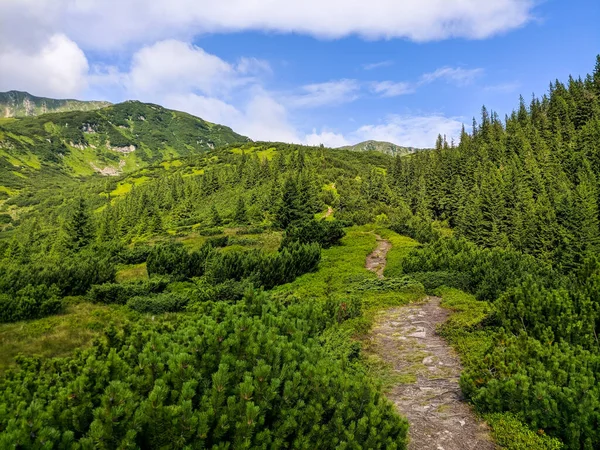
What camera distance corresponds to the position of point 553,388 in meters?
5.88

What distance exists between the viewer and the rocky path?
6.43 meters

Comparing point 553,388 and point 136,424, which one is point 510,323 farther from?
point 136,424

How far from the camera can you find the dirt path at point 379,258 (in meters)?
27.1

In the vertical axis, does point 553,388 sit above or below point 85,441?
below

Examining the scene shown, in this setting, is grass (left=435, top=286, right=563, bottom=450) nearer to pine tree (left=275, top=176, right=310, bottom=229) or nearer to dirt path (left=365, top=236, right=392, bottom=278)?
dirt path (left=365, top=236, right=392, bottom=278)

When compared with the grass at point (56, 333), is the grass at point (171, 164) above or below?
above

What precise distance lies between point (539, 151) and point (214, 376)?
3996 inches

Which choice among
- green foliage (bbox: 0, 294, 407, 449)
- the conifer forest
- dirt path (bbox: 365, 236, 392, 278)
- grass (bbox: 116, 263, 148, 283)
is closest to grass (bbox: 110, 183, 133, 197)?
the conifer forest

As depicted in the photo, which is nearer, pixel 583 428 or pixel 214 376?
pixel 214 376

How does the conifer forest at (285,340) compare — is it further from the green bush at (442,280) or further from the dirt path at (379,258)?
the dirt path at (379,258)

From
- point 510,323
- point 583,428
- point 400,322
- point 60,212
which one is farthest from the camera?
point 60,212

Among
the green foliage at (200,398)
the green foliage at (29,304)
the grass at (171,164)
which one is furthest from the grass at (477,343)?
the grass at (171,164)

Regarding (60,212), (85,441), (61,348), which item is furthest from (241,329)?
(60,212)

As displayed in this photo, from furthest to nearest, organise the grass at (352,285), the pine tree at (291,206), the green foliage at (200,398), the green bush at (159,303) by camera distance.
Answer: the pine tree at (291,206) → the green bush at (159,303) → the grass at (352,285) → the green foliage at (200,398)
